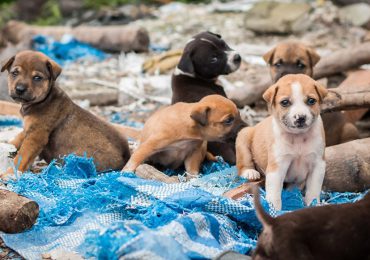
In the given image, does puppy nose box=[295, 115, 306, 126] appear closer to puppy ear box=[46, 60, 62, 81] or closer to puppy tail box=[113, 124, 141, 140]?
puppy ear box=[46, 60, 62, 81]

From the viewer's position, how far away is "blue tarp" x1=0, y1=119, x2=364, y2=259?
4570mm

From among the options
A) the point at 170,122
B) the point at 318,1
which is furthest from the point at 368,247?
the point at 318,1

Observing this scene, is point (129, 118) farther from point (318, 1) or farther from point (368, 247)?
point (318, 1)

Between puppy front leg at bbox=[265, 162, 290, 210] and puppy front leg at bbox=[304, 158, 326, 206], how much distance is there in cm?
23

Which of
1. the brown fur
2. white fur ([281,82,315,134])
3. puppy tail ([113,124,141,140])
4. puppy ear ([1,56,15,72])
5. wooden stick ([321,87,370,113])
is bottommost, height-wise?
puppy tail ([113,124,141,140])

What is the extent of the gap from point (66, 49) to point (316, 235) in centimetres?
1003

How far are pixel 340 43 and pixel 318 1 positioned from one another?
3.18 meters

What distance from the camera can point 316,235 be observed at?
13.6 feet

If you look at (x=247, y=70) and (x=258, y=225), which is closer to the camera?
(x=258, y=225)

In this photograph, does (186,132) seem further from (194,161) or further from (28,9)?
(28,9)

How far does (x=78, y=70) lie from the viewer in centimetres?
1236

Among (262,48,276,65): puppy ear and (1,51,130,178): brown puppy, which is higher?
(262,48,276,65): puppy ear

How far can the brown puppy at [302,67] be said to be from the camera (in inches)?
295

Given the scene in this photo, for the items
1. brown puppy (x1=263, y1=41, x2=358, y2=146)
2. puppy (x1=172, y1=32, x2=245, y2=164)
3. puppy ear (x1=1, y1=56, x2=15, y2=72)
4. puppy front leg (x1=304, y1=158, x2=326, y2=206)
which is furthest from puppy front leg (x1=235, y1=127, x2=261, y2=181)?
puppy ear (x1=1, y1=56, x2=15, y2=72)
